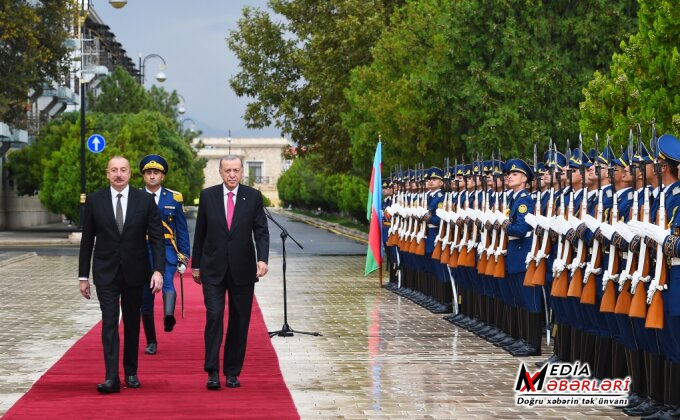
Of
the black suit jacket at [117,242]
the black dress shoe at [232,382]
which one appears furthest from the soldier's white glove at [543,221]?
the black suit jacket at [117,242]

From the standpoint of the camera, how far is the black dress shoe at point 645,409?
1055 centimetres

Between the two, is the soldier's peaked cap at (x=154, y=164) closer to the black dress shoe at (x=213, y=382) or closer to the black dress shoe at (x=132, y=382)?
the black dress shoe at (x=132, y=382)

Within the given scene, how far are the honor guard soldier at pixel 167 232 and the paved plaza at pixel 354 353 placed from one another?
104 centimetres

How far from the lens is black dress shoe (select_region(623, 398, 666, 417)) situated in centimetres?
1055

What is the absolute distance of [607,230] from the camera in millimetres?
11133

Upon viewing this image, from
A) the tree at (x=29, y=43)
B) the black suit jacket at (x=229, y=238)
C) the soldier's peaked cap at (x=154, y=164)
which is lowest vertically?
the black suit jacket at (x=229, y=238)

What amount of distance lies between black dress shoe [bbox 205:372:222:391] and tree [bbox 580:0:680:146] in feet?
34.1

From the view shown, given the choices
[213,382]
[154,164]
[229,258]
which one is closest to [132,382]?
[213,382]

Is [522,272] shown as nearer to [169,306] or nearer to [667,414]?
[169,306]

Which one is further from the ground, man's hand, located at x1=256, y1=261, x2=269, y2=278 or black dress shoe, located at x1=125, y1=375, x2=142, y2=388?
man's hand, located at x1=256, y1=261, x2=269, y2=278

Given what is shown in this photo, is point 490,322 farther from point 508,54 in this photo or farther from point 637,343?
point 508,54

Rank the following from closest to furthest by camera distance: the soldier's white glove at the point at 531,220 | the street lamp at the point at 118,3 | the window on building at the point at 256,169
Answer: the soldier's white glove at the point at 531,220
the street lamp at the point at 118,3
the window on building at the point at 256,169

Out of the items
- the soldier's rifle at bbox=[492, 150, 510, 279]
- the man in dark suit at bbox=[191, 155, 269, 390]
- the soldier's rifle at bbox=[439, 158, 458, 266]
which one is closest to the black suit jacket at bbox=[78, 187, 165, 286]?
the man in dark suit at bbox=[191, 155, 269, 390]

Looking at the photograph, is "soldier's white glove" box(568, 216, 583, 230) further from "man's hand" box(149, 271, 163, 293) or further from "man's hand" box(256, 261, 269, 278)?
"man's hand" box(149, 271, 163, 293)
